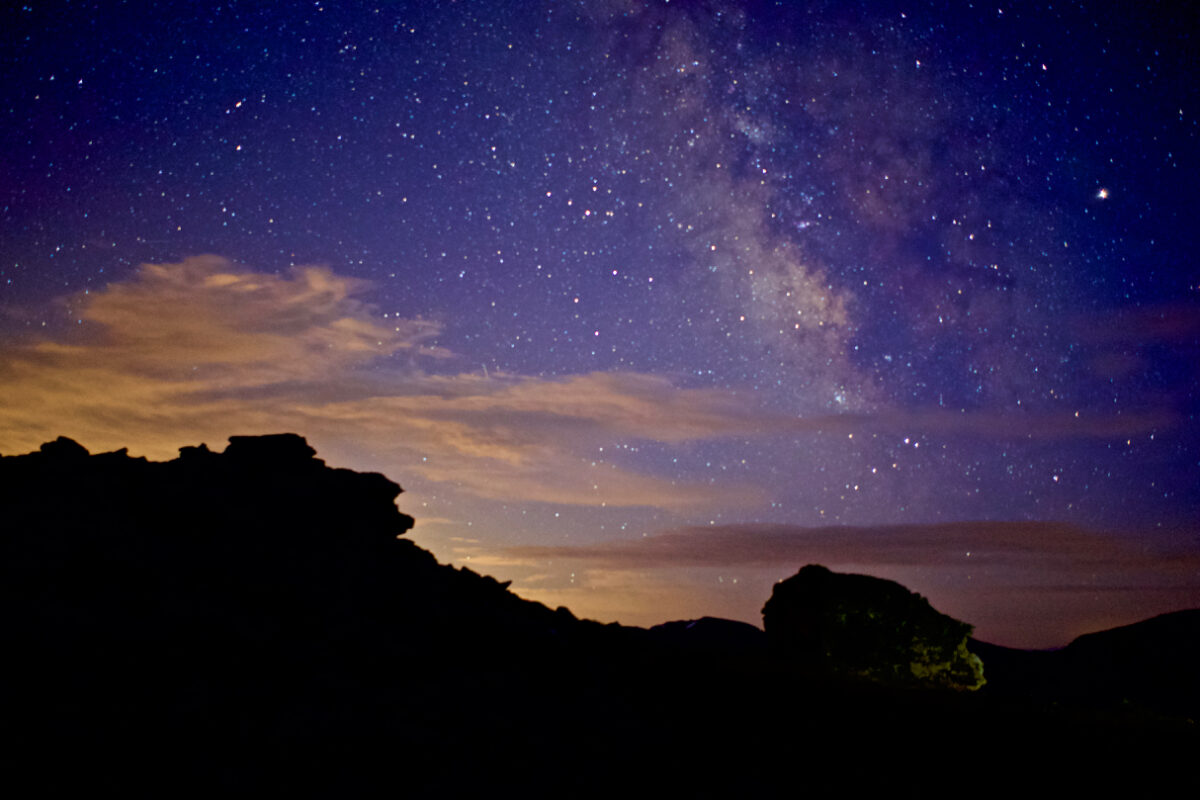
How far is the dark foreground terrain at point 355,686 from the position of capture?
919 centimetres

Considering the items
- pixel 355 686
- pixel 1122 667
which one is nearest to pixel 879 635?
pixel 355 686

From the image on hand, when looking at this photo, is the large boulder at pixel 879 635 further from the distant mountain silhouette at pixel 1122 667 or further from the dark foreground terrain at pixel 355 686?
the distant mountain silhouette at pixel 1122 667

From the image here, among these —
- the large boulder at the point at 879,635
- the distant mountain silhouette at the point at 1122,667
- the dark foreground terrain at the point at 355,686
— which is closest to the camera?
the dark foreground terrain at the point at 355,686

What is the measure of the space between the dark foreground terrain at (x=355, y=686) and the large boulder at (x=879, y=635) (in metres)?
10.8

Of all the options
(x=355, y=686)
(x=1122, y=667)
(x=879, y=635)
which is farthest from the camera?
(x=1122, y=667)

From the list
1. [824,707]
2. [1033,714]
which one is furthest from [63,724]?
[1033,714]

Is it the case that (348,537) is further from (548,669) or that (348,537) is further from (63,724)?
(63,724)

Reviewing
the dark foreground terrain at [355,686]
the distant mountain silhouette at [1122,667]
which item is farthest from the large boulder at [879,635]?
the distant mountain silhouette at [1122,667]

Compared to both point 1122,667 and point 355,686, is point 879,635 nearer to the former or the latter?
point 355,686

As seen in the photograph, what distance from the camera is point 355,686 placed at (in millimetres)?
10969

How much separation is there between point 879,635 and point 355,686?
74.5 feet

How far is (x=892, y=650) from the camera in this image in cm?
2731

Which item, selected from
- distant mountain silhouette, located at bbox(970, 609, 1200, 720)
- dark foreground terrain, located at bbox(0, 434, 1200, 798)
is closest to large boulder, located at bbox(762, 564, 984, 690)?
dark foreground terrain, located at bbox(0, 434, 1200, 798)

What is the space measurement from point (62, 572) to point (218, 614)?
2.71 meters
